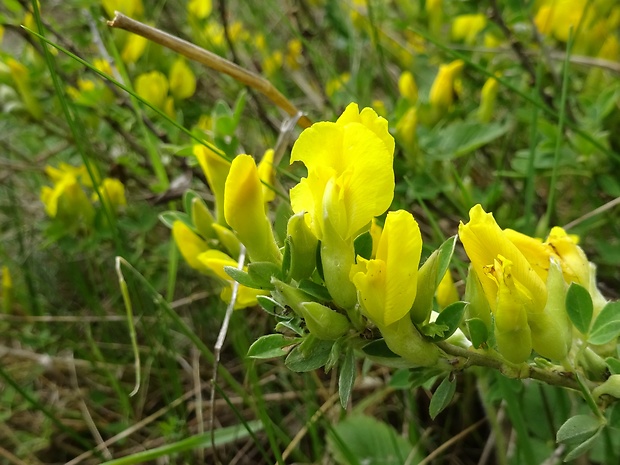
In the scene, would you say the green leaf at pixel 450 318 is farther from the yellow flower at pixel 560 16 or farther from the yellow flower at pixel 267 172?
the yellow flower at pixel 560 16

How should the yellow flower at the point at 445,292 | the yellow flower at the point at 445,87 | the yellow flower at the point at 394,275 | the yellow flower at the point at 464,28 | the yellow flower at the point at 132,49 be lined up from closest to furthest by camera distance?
the yellow flower at the point at 394,275
the yellow flower at the point at 445,292
the yellow flower at the point at 445,87
the yellow flower at the point at 132,49
the yellow flower at the point at 464,28

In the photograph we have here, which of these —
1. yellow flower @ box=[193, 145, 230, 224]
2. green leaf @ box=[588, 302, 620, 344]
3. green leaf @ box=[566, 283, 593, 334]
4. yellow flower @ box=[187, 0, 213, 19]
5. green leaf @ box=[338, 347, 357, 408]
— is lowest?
green leaf @ box=[588, 302, 620, 344]

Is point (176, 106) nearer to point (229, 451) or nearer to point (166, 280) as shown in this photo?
point (166, 280)

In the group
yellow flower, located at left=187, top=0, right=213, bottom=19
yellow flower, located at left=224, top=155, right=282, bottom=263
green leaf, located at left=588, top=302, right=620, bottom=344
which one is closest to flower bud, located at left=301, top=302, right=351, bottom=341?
yellow flower, located at left=224, top=155, right=282, bottom=263

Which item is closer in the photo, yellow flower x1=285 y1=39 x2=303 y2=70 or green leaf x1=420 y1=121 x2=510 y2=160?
green leaf x1=420 y1=121 x2=510 y2=160

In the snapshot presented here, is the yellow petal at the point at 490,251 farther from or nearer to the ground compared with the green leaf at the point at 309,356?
farther from the ground

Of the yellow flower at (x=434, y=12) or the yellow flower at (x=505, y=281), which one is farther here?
the yellow flower at (x=434, y=12)

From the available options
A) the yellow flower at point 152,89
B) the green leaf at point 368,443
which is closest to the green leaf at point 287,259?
the green leaf at point 368,443

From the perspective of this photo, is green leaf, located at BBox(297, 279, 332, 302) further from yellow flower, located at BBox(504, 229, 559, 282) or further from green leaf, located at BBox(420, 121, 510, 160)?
green leaf, located at BBox(420, 121, 510, 160)
